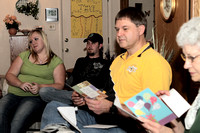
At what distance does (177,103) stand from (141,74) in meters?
0.49

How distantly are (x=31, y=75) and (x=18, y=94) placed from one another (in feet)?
0.84

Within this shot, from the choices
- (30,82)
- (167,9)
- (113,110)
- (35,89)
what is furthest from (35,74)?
(167,9)

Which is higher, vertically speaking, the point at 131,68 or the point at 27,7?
the point at 27,7

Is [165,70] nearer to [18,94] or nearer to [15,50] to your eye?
[18,94]

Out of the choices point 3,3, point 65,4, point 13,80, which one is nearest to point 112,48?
point 65,4

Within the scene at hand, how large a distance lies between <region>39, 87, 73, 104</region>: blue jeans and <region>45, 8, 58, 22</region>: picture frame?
8.44 ft

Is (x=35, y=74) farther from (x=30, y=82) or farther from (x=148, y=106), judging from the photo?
(x=148, y=106)

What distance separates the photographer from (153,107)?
4.01 feet

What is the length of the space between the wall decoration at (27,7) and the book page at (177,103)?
3.90 metres

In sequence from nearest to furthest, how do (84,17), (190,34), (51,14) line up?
(190,34)
(51,14)
(84,17)

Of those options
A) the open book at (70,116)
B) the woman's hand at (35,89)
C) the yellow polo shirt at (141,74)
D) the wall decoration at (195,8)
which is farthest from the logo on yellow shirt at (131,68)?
the woman's hand at (35,89)

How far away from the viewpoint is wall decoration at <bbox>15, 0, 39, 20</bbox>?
15.1 ft

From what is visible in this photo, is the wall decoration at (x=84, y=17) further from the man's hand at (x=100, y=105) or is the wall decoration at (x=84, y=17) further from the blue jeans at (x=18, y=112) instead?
the man's hand at (x=100, y=105)

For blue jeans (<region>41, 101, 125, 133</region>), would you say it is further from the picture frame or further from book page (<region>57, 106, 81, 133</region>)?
the picture frame
